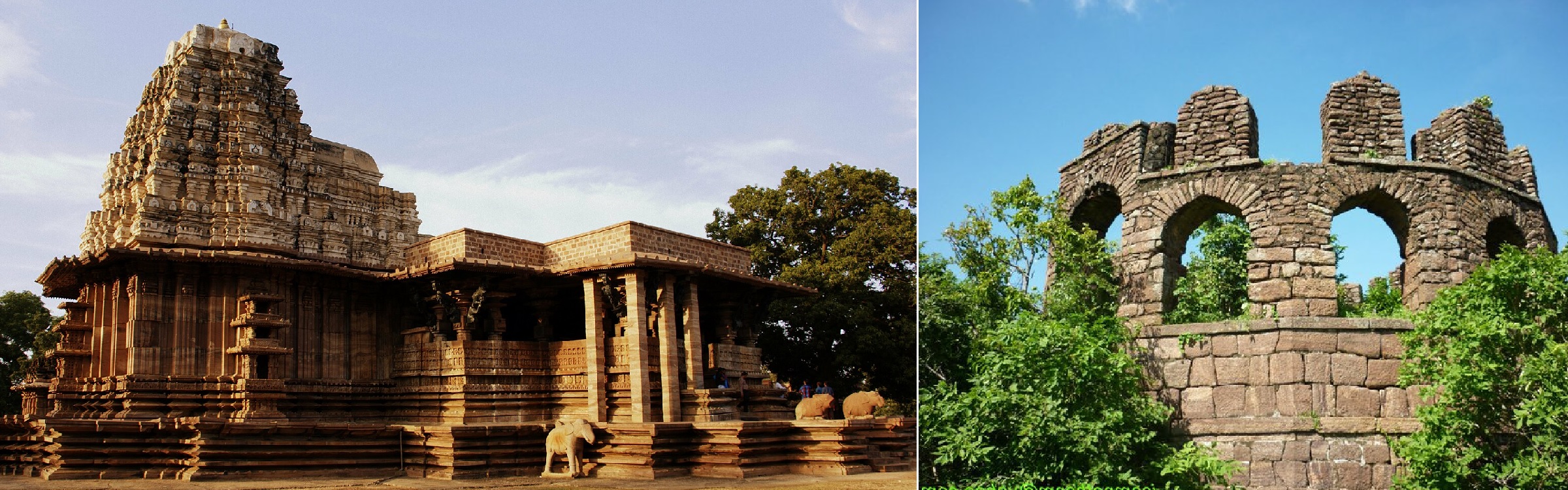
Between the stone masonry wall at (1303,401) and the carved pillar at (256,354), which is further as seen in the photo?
the carved pillar at (256,354)

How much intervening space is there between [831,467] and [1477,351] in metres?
7.73

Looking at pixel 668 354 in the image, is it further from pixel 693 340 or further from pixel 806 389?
pixel 806 389

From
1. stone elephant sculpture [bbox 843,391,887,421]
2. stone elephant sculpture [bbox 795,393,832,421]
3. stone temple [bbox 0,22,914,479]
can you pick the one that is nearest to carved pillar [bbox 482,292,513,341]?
stone temple [bbox 0,22,914,479]

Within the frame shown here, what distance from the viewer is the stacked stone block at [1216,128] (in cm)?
1320

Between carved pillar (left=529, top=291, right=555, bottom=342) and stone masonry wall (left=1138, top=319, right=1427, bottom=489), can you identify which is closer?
stone masonry wall (left=1138, top=319, right=1427, bottom=489)

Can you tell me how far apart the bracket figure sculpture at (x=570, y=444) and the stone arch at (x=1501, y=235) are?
36.1 feet

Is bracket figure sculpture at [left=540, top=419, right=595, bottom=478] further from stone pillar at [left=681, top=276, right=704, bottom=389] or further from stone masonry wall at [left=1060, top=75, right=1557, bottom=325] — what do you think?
stone masonry wall at [left=1060, top=75, right=1557, bottom=325]

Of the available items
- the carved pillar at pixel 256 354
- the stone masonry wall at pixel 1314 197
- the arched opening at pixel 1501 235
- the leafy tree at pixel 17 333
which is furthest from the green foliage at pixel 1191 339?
the leafy tree at pixel 17 333

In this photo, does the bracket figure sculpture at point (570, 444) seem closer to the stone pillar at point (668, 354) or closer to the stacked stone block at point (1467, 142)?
the stone pillar at point (668, 354)

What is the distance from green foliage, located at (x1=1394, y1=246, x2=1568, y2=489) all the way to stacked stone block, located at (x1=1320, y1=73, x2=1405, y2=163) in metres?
1.82

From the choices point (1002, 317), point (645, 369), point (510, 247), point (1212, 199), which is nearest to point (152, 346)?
point (510, 247)

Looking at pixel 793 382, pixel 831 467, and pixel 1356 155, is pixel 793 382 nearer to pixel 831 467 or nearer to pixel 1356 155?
pixel 831 467

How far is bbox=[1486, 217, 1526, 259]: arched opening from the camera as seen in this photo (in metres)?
13.6

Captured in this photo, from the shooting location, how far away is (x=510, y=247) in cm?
1869
